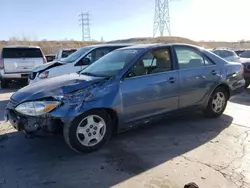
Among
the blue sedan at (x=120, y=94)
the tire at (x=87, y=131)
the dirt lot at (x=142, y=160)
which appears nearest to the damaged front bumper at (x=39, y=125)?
the blue sedan at (x=120, y=94)

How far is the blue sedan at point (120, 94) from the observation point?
4113mm

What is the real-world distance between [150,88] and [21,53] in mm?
8485

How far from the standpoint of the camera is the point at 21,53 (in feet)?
38.6

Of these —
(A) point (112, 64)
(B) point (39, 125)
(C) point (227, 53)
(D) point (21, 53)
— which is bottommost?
(B) point (39, 125)

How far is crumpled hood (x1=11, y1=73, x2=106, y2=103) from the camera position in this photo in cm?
421

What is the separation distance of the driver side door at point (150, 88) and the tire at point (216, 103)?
1049 millimetres

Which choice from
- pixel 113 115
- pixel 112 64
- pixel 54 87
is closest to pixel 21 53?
pixel 112 64

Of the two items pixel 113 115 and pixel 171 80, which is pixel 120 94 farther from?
pixel 171 80

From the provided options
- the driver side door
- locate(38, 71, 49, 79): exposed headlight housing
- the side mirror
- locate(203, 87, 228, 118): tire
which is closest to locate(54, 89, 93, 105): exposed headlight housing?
the driver side door

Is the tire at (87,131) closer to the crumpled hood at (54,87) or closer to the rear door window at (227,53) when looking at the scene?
the crumpled hood at (54,87)

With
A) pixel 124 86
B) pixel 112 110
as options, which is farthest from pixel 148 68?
pixel 112 110

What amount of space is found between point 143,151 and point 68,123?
3.97 feet

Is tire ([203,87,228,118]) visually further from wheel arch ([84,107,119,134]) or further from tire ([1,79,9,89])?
tire ([1,79,9,89])

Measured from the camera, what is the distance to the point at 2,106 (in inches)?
312
